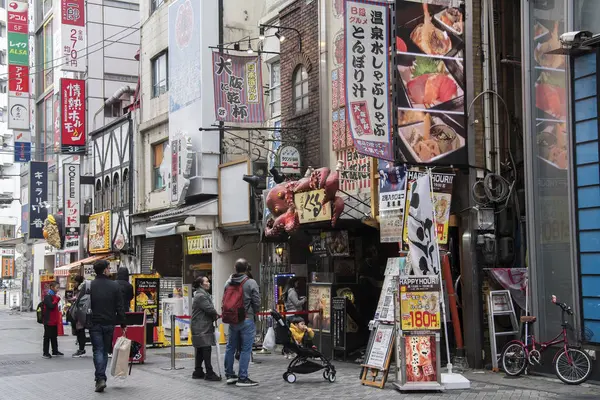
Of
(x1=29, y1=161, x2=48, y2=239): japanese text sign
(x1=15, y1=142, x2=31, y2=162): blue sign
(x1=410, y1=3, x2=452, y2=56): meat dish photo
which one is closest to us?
(x1=410, y1=3, x2=452, y2=56): meat dish photo

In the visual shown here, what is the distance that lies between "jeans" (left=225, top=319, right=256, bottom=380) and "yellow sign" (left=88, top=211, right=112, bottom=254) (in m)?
21.3

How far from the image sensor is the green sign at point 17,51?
134 feet

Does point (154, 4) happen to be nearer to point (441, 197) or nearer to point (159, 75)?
point (159, 75)

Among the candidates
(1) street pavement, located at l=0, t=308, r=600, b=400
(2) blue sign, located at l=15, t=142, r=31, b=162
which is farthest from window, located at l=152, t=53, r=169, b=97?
(2) blue sign, located at l=15, t=142, r=31, b=162

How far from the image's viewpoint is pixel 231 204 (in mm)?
23141

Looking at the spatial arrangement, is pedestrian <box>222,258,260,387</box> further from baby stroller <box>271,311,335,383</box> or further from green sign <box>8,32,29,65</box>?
green sign <box>8,32,29,65</box>

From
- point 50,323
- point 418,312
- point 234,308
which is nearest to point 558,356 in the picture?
point 418,312

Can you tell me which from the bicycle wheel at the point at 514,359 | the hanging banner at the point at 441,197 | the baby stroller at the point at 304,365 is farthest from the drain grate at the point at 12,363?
the bicycle wheel at the point at 514,359

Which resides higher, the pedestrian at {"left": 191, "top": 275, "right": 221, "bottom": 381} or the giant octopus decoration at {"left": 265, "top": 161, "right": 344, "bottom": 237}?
the giant octopus decoration at {"left": 265, "top": 161, "right": 344, "bottom": 237}

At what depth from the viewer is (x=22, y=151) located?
44938mm

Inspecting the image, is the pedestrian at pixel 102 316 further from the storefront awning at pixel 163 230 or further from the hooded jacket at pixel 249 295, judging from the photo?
the storefront awning at pixel 163 230

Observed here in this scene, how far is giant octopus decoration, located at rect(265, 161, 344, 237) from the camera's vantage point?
53.6ft

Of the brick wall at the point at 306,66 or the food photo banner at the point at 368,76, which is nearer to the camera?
the food photo banner at the point at 368,76

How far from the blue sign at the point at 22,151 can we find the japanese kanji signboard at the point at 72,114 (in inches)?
354
